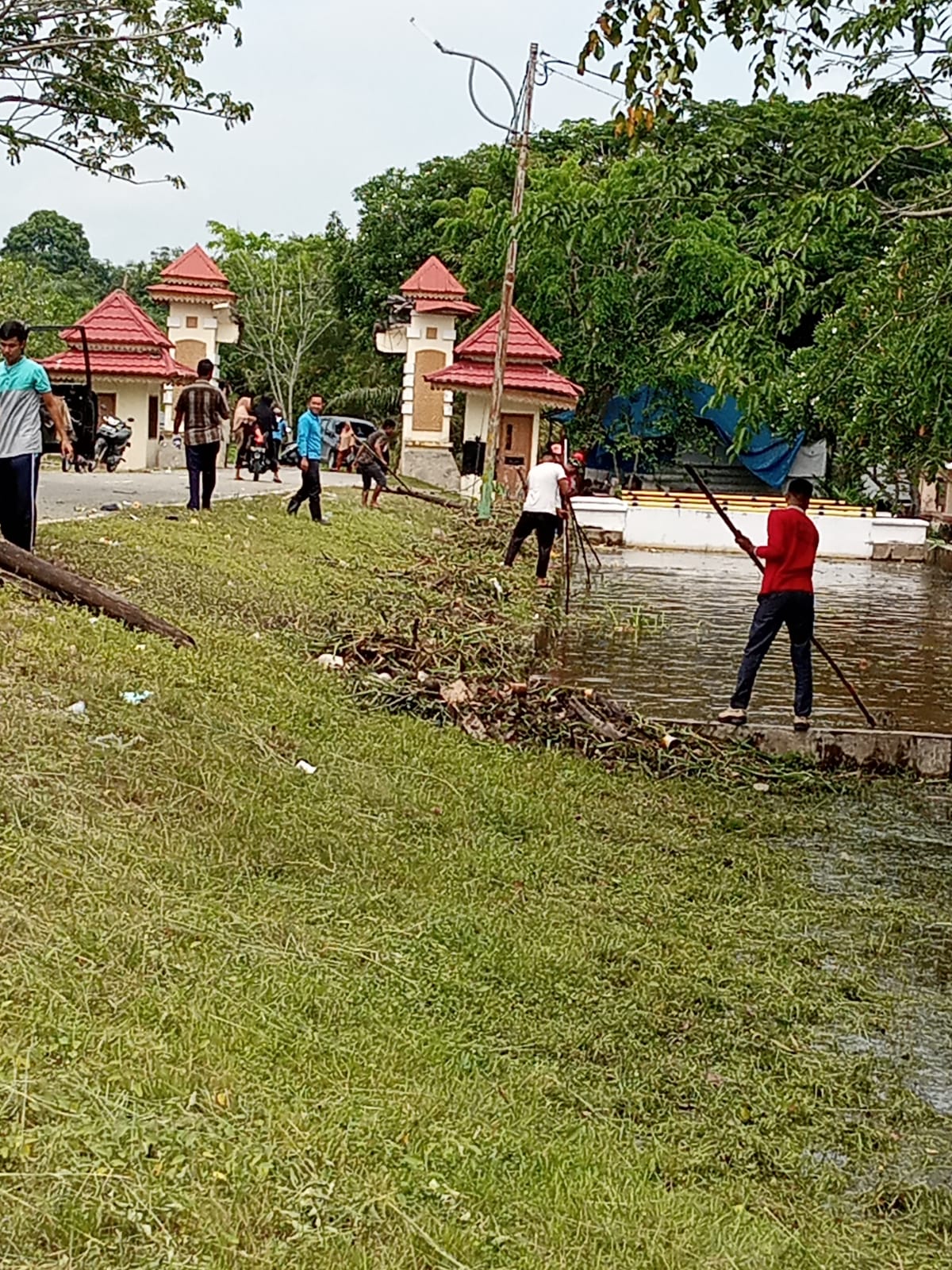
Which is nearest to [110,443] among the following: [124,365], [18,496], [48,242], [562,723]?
[124,365]

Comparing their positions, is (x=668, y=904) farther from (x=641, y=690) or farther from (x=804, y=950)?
(x=641, y=690)

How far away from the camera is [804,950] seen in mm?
6109

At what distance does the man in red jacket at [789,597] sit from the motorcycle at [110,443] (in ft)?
57.8

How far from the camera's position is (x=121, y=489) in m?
20.5

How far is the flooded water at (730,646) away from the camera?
11.8 metres

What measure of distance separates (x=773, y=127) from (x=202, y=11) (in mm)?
9214

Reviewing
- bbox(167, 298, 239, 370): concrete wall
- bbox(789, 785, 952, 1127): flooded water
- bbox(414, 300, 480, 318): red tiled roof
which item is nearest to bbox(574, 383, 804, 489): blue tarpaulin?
bbox(414, 300, 480, 318): red tiled roof

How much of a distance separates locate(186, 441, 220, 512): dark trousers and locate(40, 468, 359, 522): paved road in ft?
3.36

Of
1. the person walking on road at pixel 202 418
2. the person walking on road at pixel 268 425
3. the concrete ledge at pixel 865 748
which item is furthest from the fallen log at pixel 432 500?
the concrete ledge at pixel 865 748

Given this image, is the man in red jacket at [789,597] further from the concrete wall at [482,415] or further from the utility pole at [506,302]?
the concrete wall at [482,415]

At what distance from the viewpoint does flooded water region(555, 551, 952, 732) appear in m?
11.8

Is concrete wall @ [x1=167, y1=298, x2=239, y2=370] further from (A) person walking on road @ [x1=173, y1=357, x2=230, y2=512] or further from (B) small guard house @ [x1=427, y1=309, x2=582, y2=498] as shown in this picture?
(A) person walking on road @ [x1=173, y1=357, x2=230, y2=512]

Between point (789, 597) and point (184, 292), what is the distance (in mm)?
27396

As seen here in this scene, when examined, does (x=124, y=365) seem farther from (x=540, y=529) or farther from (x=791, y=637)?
(x=791, y=637)
